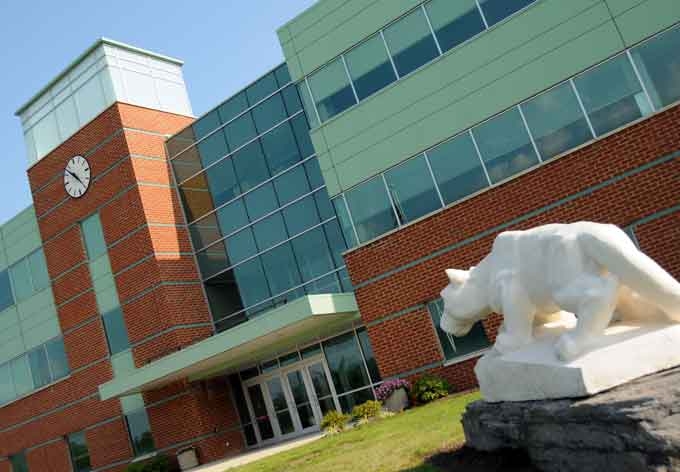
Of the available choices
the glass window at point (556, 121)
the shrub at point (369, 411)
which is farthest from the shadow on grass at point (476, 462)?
the glass window at point (556, 121)

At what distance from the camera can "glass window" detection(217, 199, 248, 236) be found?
23.5 metres

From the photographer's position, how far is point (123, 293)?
24062 millimetres

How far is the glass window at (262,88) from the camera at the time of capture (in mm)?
22969

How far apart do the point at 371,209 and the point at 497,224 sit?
140 inches

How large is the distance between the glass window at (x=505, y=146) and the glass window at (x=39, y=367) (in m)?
20.8

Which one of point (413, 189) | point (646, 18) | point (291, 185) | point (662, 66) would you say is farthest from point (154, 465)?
point (646, 18)

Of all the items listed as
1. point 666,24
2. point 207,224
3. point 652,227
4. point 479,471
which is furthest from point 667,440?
point 207,224

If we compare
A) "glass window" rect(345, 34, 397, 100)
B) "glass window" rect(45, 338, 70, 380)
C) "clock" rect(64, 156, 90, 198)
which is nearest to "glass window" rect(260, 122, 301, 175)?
"glass window" rect(345, 34, 397, 100)

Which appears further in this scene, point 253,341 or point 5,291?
point 5,291

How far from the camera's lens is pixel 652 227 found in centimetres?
1409

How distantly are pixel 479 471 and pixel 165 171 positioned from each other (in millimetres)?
20892

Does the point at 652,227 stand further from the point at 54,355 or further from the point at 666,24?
the point at 54,355

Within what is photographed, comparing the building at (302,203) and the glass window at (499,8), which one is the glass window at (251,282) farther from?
the glass window at (499,8)

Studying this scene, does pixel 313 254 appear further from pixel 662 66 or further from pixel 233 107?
pixel 662 66
